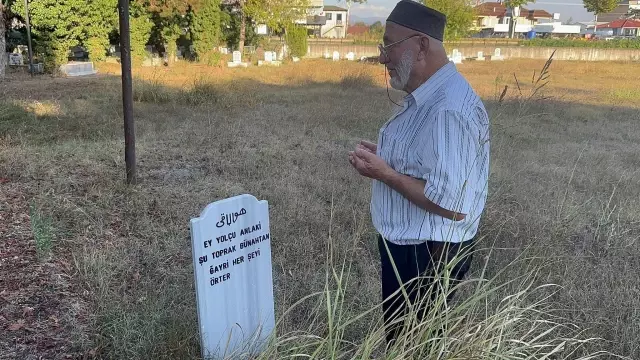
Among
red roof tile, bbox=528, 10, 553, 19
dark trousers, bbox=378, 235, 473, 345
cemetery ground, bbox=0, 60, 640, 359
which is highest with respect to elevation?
red roof tile, bbox=528, 10, 553, 19

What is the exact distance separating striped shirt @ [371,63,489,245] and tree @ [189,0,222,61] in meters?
24.5

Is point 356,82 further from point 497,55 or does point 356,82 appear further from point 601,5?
point 601,5

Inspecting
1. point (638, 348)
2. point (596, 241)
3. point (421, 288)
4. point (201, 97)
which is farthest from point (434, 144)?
point (201, 97)

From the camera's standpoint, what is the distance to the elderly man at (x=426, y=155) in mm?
1739

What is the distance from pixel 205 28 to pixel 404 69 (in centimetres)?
2519

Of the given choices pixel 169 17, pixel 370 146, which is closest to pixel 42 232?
pixel 370 146

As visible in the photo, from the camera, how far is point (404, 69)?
6.17ft

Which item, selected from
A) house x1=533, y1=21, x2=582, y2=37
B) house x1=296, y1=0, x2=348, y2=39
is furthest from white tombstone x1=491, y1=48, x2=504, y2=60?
house x1=533, y1=21, x2=582, y2=37

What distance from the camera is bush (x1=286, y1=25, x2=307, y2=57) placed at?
102ft

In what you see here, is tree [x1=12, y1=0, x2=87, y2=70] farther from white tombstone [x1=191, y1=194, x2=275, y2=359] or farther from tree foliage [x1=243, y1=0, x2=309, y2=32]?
white tombstone [x1=191, y1=194, x2=275, y2=359]

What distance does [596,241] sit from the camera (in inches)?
163

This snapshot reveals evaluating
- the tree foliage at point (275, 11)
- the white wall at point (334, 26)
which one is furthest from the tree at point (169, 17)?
the white wall at point (334, 26)

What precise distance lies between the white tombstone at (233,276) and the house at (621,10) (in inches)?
2362

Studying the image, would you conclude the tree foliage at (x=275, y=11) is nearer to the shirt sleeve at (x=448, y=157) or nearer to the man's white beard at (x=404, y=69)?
the man's white beard at (x=404, y=69)
